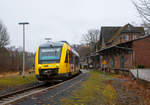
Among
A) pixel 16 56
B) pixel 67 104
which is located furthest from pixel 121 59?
pixel 67 104

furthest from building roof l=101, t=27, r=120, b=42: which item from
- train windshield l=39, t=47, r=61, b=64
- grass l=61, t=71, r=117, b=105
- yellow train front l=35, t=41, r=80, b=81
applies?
grass l=61, t=71, r=117, b=105

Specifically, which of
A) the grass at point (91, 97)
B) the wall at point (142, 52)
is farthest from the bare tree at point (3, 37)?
the grass at point (91, 97)

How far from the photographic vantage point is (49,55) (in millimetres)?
14633

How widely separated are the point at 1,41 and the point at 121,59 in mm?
26473

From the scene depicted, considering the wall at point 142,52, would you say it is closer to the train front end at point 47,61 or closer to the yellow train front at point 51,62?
the yellow train front at point 51,62

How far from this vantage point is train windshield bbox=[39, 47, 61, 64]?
14297 mm

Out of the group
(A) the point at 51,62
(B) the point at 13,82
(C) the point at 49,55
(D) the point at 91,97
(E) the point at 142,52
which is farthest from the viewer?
(E) the point at 142,52

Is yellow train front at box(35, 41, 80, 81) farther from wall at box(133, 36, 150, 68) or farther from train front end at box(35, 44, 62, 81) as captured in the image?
wall at box(133, 36, 150, 68)

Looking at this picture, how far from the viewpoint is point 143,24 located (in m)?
13.0

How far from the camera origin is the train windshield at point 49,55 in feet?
46.9

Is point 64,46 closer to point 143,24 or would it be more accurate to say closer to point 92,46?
point 143,24

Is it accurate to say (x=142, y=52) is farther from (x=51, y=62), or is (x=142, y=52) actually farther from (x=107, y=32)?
(x=107, y=32)

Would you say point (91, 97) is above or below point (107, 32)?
below

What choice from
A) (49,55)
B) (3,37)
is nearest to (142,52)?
(49,55)
